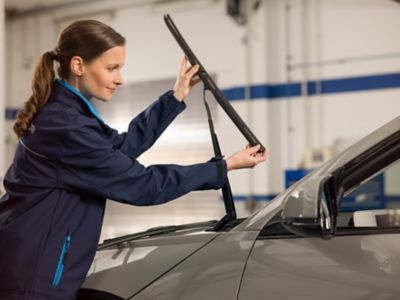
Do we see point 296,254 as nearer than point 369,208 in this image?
Yes

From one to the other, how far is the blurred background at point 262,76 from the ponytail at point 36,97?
547 centimetres

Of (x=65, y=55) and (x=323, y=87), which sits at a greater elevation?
(x=65, y=55)

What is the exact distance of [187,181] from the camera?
2016 millimetres

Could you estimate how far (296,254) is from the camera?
1724 mm

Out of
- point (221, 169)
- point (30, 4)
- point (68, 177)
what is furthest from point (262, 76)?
point (68, 177)

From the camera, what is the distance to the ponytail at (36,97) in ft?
6.65

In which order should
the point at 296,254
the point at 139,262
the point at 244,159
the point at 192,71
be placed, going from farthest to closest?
the point at 192,71, the point at 244,159, the point at 139,262, the point at 296,254

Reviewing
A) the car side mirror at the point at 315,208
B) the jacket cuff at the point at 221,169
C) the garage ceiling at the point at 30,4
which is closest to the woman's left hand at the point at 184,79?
the jacket cuff at the point at 221,169

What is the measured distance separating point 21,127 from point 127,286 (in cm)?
68

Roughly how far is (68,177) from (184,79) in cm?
86

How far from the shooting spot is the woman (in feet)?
6.34

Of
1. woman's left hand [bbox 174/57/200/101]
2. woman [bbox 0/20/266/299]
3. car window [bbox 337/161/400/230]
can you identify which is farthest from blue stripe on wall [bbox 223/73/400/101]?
woman [bbox 0/20/266/299]

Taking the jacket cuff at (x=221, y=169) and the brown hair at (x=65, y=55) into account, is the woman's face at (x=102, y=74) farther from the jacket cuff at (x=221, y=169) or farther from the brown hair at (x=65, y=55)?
the jacket cuff at (x=221, y=169)

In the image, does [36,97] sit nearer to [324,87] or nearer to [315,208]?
[315,208]
